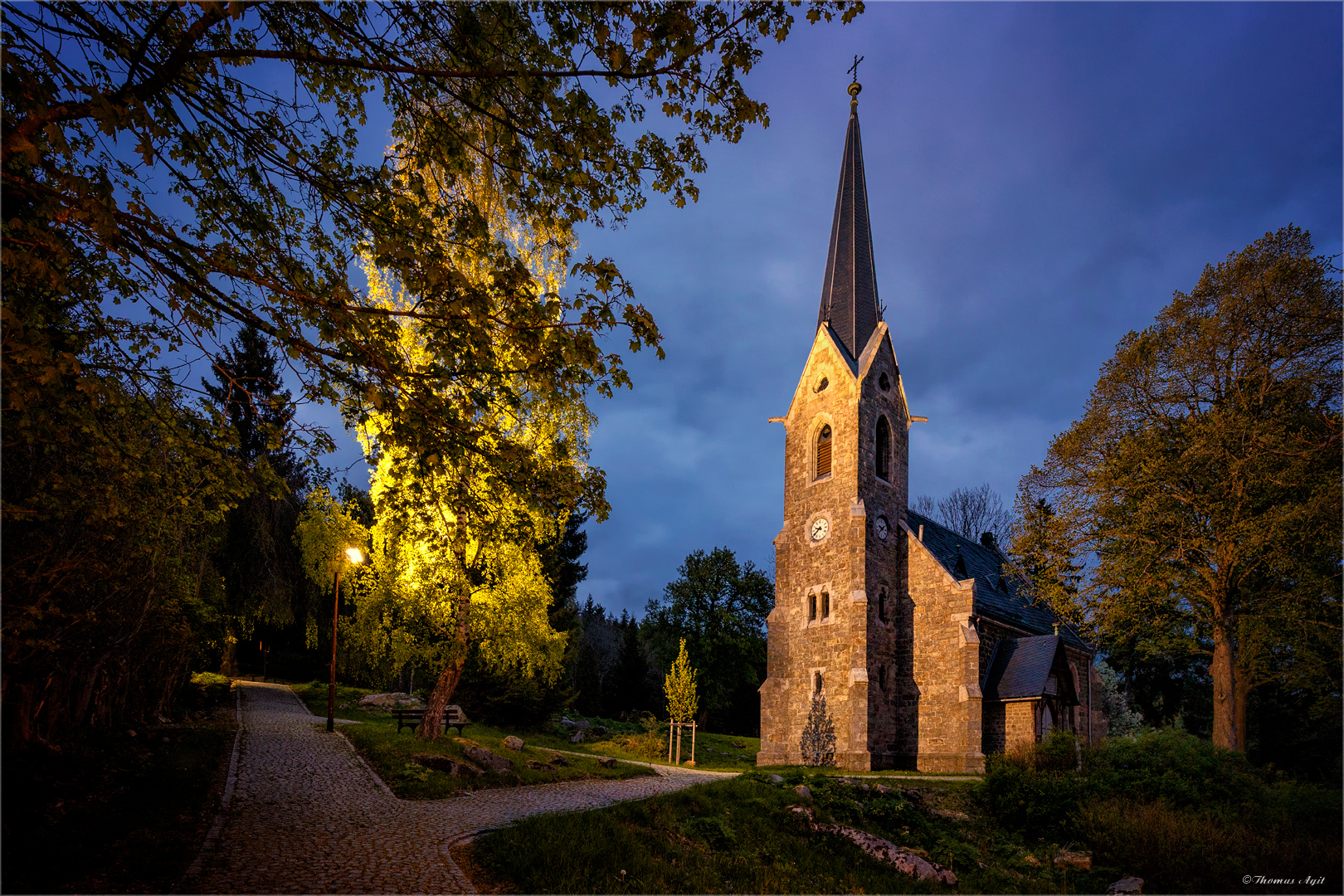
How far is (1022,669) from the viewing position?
24.3 m

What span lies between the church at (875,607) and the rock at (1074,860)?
429 inches

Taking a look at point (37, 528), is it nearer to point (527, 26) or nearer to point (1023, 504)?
point (527, 26)

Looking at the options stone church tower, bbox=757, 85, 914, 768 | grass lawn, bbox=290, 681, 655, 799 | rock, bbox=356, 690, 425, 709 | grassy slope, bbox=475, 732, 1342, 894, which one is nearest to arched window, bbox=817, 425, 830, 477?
stone church tower, bbox=757, 85, 914, 768

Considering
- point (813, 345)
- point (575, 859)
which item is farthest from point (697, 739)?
point (575, 859)

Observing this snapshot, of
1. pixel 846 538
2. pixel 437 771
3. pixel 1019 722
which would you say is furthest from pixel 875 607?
pixel 437 771

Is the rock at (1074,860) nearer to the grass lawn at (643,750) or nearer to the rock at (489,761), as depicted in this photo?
the rock at (489,761)

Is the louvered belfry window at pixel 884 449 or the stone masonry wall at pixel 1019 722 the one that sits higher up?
the louvered belfry window at pixel 884 449

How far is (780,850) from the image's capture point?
10.3m

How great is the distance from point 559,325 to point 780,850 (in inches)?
345

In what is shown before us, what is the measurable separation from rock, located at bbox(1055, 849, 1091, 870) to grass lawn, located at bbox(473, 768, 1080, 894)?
0.23 metres

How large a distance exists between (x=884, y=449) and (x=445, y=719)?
65.3 feet

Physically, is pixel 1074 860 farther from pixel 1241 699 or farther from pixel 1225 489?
pixel 1225 489

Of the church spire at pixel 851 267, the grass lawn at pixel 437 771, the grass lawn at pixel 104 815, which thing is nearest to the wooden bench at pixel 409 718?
the grass lawn at pixel 437 771

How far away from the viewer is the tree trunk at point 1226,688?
50.7ft
